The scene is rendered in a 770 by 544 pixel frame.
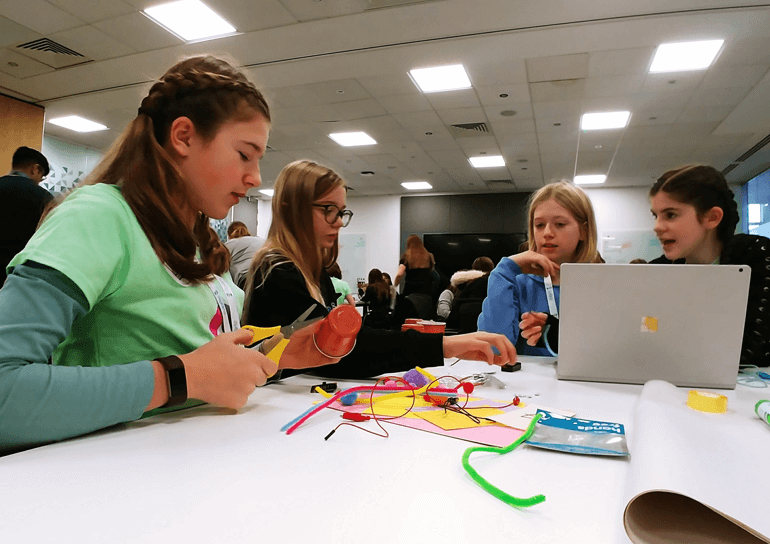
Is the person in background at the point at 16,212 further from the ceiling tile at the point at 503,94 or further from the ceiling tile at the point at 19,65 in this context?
the ceiling tile at the point at 503,94

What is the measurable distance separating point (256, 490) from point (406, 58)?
4261mm

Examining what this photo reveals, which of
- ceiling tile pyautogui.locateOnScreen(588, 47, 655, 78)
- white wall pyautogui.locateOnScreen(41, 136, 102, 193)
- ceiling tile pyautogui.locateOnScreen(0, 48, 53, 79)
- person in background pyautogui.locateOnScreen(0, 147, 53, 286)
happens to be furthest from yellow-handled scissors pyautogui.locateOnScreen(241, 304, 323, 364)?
white wall pyautogui.locateOnScreen(41, 136, 102, 193)

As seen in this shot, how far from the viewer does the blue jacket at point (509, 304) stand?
6.03 ft

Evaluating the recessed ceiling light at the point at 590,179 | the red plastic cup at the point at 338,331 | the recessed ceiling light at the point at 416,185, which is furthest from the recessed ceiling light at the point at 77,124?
the recessed ceiling light at the point at 590,179

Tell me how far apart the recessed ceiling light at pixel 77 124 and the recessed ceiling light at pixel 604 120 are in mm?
6080

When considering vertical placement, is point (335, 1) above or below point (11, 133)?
above

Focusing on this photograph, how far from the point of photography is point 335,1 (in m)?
3.49

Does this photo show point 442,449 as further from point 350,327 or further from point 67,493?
point 67,493

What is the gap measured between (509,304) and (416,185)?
25.0 feet

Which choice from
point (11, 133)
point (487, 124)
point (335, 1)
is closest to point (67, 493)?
point (335, 1)

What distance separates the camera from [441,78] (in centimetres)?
460

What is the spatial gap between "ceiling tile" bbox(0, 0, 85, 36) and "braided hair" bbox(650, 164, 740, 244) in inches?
173

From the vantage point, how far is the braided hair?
67.3 inches

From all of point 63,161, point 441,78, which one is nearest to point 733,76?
point 441,78
